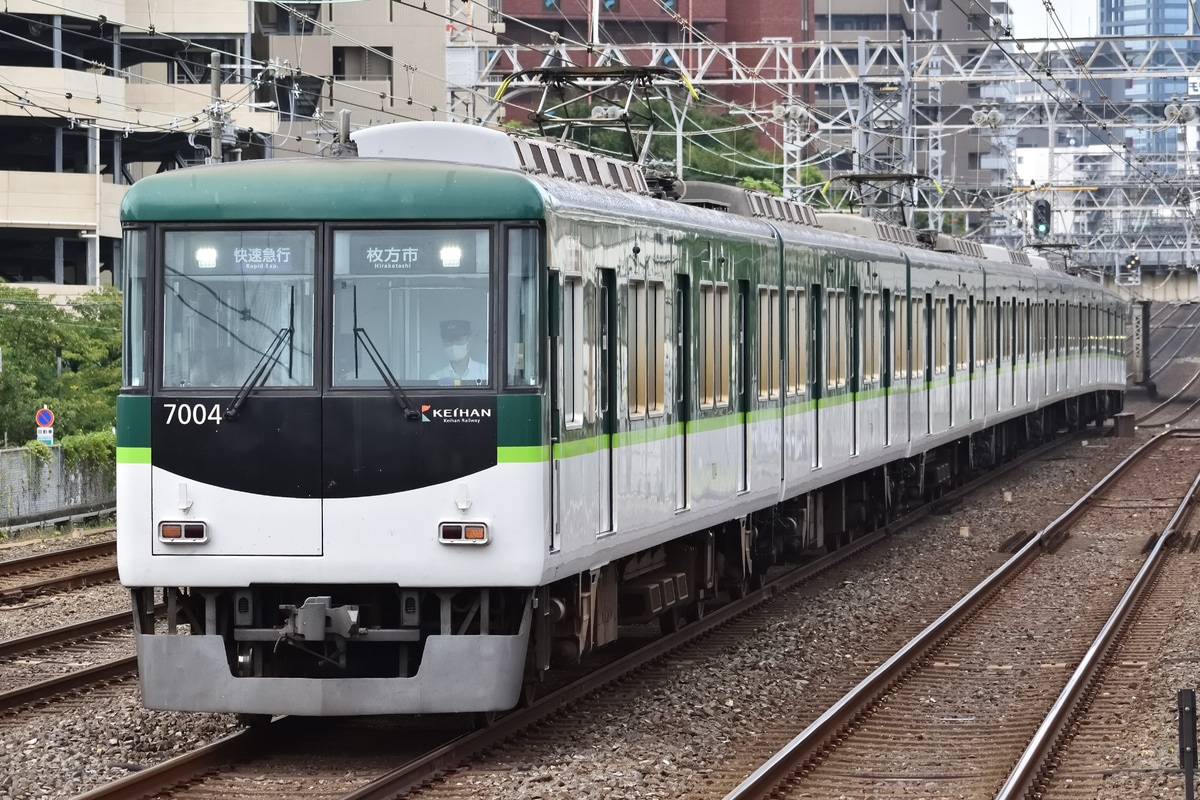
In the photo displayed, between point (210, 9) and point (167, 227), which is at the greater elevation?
point (210, 9)

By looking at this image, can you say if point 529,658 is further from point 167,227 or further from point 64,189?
point 64,189

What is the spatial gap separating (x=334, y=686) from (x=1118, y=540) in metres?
13.7

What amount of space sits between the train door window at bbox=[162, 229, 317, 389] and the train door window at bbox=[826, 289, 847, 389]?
8512 millimetres

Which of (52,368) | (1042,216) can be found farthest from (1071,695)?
(1042,216)

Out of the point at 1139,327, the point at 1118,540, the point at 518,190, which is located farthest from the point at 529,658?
the point at 1139,327

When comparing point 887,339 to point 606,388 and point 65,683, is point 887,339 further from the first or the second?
point 65,683

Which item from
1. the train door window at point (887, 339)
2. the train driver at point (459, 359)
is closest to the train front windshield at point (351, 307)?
the train driver at point (459, 359)

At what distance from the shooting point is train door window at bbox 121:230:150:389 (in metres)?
9.59

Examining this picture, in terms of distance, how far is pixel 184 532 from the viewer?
373 inches

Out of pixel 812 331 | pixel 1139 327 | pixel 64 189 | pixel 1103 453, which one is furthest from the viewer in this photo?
pixel 1139 327

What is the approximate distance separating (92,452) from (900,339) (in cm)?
1025

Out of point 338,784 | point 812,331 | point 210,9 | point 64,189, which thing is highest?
point 210,9

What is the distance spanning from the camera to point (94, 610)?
1579 cm

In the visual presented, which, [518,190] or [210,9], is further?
[210,9]
